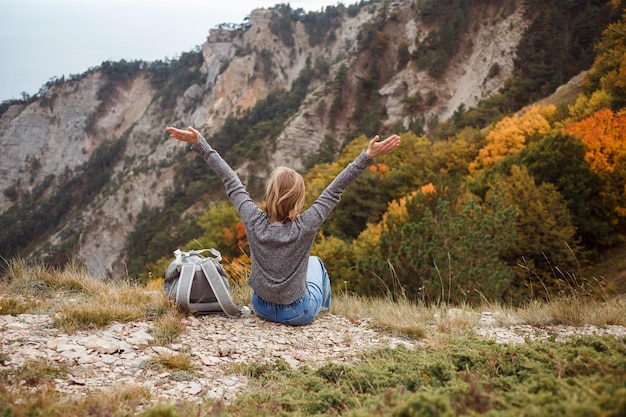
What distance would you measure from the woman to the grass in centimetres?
82

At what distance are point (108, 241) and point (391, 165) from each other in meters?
55.8

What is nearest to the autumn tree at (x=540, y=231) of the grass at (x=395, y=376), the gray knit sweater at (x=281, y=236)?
the grass at (x=395, y=376)

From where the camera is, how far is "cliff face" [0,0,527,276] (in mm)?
49156

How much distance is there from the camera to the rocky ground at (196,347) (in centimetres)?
262

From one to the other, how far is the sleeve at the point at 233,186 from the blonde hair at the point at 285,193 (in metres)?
0.19

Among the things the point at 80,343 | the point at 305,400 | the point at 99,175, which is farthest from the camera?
the point at 99,175

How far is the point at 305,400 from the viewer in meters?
2.20

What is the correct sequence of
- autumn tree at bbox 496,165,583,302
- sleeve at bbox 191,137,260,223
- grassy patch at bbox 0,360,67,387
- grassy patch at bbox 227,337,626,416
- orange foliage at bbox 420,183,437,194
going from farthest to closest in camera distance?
orange foliage at bbox 420,183,437,194, autumn tree at bbox 496,165,583,302, sleeve at bbox 191,137,260,223, grassy patch at bbox 0,360,67,387, grassy patch at bbox 227,337,626,416

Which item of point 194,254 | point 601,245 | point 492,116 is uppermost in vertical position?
point 492,116

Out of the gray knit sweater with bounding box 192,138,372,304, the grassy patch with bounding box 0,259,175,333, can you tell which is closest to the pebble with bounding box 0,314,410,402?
the grassy patch with bounding box 0,259,175,333

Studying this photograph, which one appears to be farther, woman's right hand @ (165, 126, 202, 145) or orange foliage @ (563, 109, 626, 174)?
orange foliage @ (563, 109, 626, 174)

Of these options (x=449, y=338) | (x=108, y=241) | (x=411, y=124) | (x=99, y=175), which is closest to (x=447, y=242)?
(x=449, y=338)

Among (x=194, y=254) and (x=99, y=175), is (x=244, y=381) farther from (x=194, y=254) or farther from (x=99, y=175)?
(x=99, y=175)

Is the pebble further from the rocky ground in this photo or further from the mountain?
the mountain
